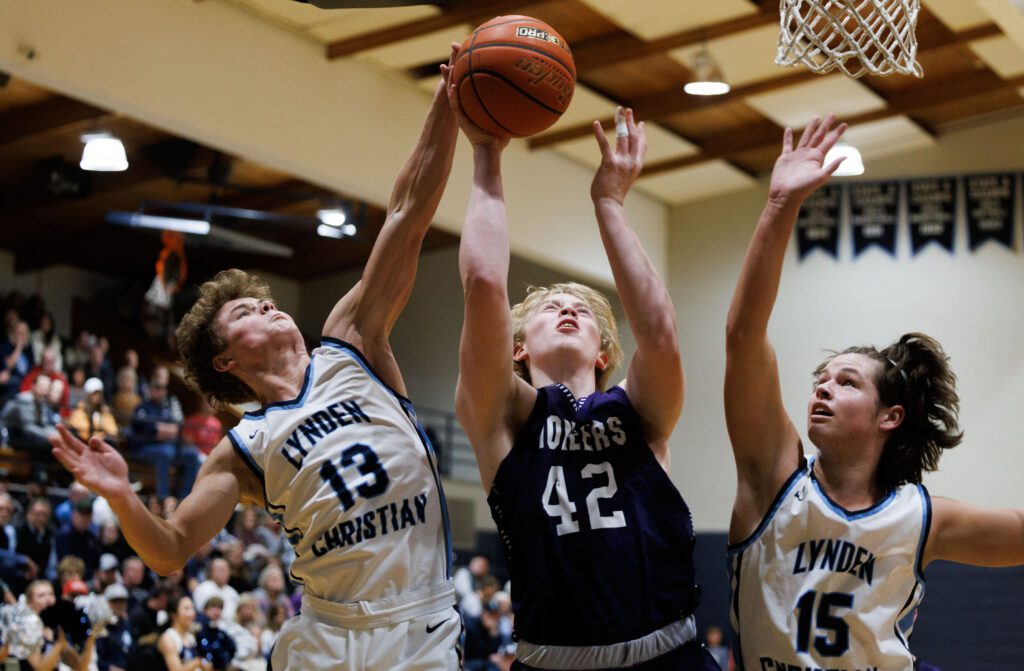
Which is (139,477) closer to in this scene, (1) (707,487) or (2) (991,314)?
(1) (707,487)

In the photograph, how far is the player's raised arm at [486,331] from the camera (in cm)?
340

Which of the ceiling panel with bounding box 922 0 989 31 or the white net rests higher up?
the ceiling panel with bounding box 922 0 989 31

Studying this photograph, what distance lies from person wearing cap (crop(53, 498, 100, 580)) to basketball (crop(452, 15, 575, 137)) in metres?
7.87

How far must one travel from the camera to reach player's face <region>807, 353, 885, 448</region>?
3662 millimetres

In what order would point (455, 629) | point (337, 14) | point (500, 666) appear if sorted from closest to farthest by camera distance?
1. point (455, 629)
2. point (337, 14)
3. point (500, 666)

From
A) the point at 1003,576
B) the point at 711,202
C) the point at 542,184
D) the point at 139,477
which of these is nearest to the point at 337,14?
the point at 542,184

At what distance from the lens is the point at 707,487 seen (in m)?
16.6

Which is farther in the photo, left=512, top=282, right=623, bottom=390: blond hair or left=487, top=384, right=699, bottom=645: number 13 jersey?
left=512, top=282, right=623, bottom=390: blond hair

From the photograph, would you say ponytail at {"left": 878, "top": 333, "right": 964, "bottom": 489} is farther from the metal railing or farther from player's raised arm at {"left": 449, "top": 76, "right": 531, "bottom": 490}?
the metal railing

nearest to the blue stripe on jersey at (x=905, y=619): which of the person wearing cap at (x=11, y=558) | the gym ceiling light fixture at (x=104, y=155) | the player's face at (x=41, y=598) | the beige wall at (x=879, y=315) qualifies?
the player's face at (x=41, y=598)

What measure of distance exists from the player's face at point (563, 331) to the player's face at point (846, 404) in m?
0.64

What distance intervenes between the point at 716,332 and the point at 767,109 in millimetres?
3153

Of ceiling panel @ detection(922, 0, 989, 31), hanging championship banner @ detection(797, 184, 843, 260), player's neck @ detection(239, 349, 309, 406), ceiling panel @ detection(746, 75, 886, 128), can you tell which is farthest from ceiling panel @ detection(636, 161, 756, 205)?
player's neck @ detection(239, 349, 309, 406)

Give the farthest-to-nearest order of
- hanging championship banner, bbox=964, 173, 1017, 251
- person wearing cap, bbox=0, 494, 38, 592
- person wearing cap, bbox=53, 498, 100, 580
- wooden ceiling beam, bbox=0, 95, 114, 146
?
hanging championship banner, bbox=964, 173, 1017, 251 < wooden ceiling beam, bbox=0, 95, 114, 146 < person wearing cap, bbox=53, 498, 100, 580 < person wearing cap, bbox=0, 494, 38, 592
